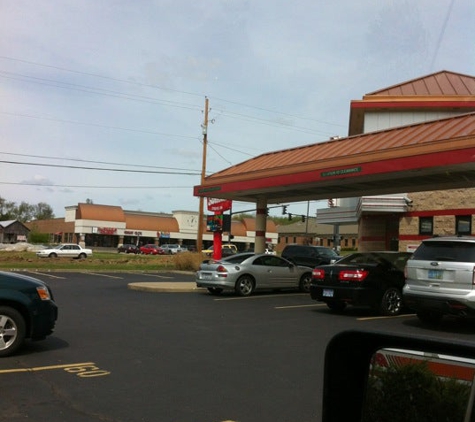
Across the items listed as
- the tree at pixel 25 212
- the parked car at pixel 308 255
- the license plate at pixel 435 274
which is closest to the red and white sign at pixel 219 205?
the parked car at pixel 308 255

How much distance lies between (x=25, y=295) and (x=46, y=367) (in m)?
1.28

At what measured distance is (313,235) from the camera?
300 ft

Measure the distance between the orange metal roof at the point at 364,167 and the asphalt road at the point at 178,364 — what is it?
15.5 ft

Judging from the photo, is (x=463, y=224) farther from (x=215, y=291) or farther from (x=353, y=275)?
(x=353, y=275)

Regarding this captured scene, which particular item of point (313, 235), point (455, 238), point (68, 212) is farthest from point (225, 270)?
point (68, 212)

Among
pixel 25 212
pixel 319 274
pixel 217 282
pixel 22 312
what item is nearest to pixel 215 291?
pixel 217 282

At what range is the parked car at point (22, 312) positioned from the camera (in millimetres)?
7824

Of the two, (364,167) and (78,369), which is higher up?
(364,167)

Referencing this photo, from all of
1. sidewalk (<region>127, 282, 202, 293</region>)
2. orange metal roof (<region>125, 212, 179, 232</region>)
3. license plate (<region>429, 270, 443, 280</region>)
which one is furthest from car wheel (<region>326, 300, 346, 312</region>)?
orange metal roof (<region>125, 212, 179, 232</region>)

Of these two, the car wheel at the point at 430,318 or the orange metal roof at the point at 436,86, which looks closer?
the car wheel at the point at 430,318

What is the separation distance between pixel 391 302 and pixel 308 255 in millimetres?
12677

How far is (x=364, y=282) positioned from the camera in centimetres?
1265

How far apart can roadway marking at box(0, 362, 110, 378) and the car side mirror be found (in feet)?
18.0

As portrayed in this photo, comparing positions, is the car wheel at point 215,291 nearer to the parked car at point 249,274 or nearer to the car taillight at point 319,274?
the parked car at point 249,274
